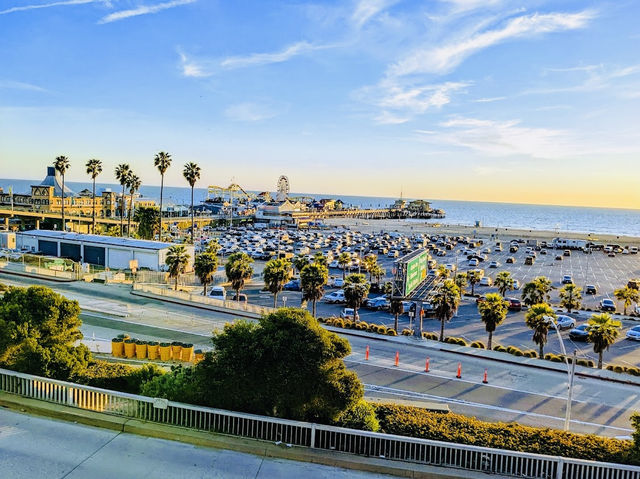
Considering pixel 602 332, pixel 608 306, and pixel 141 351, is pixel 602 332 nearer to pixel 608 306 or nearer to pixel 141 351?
pixel 141 351

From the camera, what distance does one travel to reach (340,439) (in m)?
10.8

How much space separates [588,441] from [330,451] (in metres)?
5.92

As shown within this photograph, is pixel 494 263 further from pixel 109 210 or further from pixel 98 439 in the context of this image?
pixel 109 210

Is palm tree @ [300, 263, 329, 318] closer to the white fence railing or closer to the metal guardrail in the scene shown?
the white fence railing

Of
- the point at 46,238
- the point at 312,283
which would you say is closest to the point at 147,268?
the point at 46,238

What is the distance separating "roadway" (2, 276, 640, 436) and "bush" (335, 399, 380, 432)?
224 inches

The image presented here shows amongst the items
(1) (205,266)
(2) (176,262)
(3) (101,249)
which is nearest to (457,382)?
(1) (205,266)

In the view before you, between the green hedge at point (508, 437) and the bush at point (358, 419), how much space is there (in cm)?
48

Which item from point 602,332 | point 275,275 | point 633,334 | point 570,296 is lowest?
point 633,334

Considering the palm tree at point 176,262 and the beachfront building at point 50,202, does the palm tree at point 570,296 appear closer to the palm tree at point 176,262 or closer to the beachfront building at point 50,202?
the palm tree at point 176,262

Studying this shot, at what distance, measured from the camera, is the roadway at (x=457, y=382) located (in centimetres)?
2019

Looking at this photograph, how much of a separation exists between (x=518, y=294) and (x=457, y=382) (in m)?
42.1

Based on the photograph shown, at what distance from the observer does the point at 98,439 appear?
10.8 metres

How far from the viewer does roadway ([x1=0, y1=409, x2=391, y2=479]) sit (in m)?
9.60
